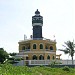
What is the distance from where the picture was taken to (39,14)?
69062 millimetres

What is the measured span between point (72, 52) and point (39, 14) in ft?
43.0

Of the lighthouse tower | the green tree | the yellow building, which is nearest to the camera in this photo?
the green tree

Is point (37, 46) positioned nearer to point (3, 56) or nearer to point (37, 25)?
point (37, 25)

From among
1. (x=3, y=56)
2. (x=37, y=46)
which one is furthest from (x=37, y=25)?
(x=3, y=56)

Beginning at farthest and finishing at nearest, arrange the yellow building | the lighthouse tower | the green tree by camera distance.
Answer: the lighthouse tower
the yellow building
the green tree

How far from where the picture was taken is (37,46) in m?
65.0

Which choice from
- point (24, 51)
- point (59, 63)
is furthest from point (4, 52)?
point (59, 63)

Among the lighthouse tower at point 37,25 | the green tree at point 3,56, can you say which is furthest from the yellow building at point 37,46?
the green tree at point 3,56

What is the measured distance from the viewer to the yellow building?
211 feet

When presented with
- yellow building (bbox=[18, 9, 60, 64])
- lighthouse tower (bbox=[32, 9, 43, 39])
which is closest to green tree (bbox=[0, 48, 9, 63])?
yellow building (bbox=[18, 9, 60, 64])

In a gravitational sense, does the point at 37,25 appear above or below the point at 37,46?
above

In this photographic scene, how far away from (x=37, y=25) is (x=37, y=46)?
548 centimetres

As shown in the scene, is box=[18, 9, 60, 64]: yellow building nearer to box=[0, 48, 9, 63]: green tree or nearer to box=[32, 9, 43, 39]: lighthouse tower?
box=[32, 9, 43, 39]: lighthouse tower

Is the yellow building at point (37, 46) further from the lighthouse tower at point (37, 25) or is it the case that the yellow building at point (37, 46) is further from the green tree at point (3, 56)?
the green tree at point (3, 56)
